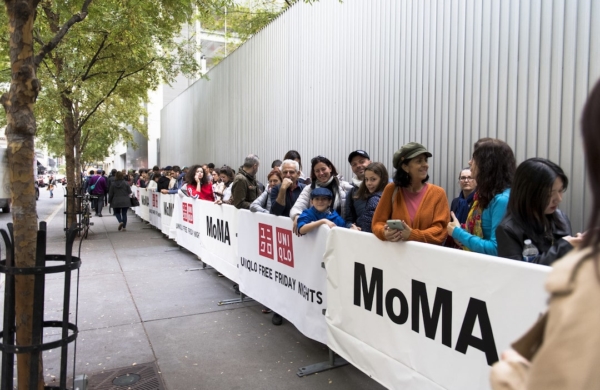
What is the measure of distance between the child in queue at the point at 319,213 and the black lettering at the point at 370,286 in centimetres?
88

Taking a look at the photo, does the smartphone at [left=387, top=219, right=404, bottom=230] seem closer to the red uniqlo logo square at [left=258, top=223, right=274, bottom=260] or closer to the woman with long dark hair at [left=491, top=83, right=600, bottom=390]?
the woman with long dark hair at [left=491, top=83, right=600, bottom=390]

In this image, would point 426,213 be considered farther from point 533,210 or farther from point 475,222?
point 533,210

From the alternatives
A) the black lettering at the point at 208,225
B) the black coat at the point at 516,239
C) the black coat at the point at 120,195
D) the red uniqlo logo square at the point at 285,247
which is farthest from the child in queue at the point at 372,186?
the black coat at the point at 120,195

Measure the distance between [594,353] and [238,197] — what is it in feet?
20.0

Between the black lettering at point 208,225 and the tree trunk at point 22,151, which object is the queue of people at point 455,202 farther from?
the tree trunk at point 22,151

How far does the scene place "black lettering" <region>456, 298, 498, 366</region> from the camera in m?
2.45

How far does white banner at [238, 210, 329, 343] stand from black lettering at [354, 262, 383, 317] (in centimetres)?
62

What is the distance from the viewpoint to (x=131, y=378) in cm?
402

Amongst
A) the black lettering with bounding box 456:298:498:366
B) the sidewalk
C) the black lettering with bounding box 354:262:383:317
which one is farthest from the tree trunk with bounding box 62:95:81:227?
the black lettering with bounding box 456:298:498:366

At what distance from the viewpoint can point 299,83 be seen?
9133 mm

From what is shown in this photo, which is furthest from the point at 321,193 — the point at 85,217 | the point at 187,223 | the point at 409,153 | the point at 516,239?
the point at 85,217

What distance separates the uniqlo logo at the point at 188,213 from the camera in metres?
9.04

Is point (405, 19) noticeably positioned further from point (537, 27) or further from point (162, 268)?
point (162, 268)

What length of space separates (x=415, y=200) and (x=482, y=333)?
4.59ft
